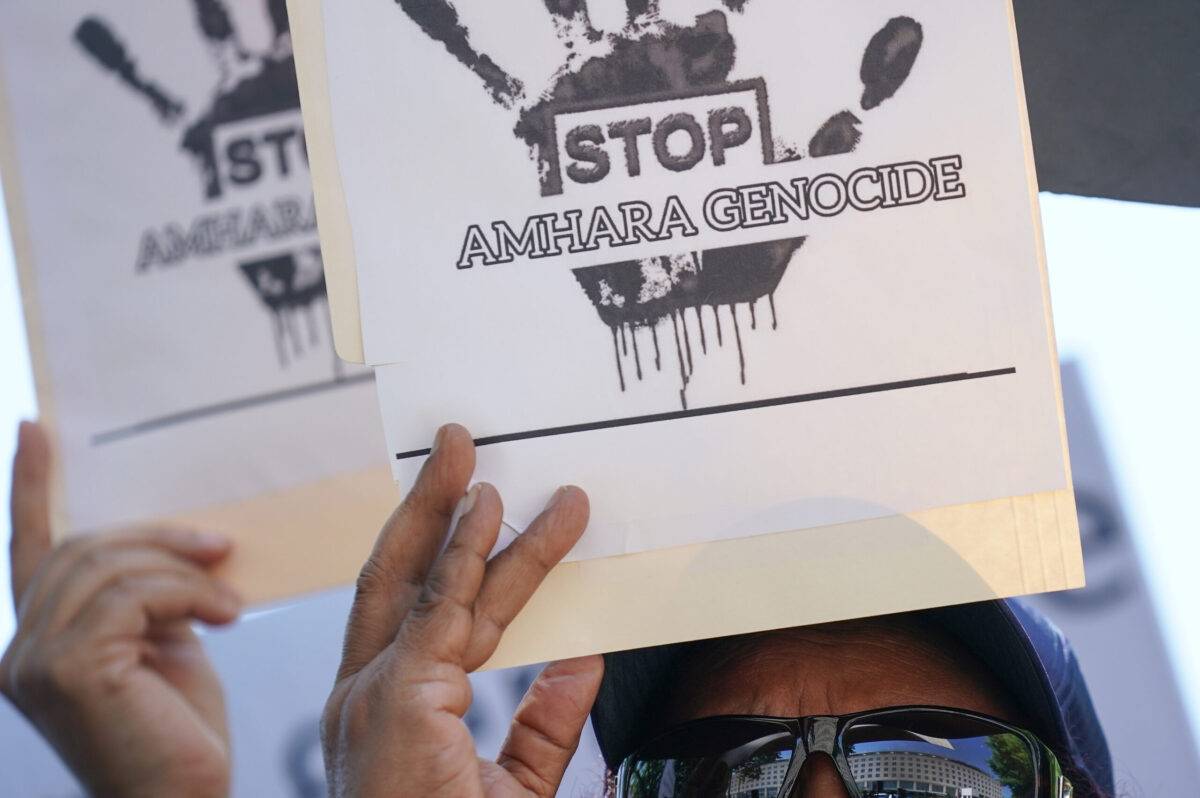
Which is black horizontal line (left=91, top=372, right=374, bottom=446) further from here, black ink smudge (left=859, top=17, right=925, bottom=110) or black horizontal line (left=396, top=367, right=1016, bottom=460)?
black ink smudge (left=859, top=17, right=925, bottom=110)

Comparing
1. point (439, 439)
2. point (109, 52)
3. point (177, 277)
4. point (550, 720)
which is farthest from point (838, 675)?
point (109, 52)

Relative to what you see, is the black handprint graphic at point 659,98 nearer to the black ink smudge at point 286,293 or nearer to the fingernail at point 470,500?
the fingernail at point 470,500

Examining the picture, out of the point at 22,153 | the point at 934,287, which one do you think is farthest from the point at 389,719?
the point at 22,153

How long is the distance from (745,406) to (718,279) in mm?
107

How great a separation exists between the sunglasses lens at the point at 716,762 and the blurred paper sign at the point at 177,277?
0.46 meters

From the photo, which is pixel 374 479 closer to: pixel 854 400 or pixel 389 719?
pixel 389 719

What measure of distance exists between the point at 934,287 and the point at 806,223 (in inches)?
4.6

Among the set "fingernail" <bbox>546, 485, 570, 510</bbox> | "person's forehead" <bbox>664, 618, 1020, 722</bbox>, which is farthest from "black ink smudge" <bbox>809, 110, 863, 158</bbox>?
"person's forehead" <bbox>664, 618, 1020, 722</bbox>

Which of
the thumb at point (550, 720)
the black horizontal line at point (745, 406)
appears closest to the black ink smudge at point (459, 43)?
the black horizontal line at point (745, 406)

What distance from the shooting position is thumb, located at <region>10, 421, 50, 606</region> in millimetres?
1394

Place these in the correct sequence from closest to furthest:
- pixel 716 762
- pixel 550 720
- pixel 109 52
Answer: pixel 550 720 → pixel 716 762 → pixel 109 52

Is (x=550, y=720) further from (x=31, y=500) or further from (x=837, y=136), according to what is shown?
(x=31, y=500)

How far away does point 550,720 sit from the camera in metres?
1.05

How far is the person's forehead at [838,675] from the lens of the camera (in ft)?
3.98
